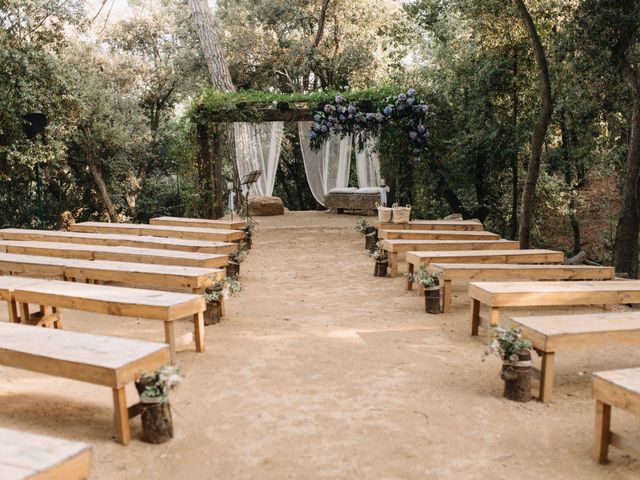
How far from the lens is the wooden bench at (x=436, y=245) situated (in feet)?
20.2

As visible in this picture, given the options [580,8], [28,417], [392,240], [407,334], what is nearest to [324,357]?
[407,334]

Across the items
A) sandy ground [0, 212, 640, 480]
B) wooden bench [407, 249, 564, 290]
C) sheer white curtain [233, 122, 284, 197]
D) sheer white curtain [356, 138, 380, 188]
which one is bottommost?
sandy ground [0, 212, 640, 480]

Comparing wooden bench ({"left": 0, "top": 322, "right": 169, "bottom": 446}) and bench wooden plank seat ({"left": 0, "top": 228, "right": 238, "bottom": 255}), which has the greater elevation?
bench wooden plank seat ({"left": 0, "top": 228, "right": 238, "bottom": 255})

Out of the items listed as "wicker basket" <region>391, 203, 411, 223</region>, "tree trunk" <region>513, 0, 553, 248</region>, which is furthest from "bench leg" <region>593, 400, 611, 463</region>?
"tree trunk" <region>513, 0, 553, 248</region>

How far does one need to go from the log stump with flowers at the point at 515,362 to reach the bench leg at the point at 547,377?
7cm

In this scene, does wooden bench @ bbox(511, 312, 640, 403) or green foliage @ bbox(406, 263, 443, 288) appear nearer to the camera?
wooden bench @ bbox(511, 312, 640, 403)

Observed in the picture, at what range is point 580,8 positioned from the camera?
7.37 m

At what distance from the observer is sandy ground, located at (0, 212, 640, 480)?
2.33 m

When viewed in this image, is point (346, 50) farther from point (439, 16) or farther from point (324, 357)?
point (324, 357)

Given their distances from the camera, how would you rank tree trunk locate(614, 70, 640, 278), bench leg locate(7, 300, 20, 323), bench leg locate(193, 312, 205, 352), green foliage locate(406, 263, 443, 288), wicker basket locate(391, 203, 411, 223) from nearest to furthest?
bench leg locate(193, 312, 205, 352) < bench leg locate(7, 300, 20, 323) < green foliage locate(406, 263, 443, 288) < tree trunk locate(614, 70, 640, 278) < wicker basket locate(391, 203, 411, 223)

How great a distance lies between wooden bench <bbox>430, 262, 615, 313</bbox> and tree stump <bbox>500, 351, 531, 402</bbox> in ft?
5.83

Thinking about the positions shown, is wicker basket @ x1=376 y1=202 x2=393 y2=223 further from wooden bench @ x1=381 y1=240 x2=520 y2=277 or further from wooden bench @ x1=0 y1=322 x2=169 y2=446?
wooden bench @ x1=0 y1=322 x2=169 y2=446

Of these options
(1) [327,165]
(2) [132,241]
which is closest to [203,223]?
(2) [132,241]

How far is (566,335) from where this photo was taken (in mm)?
2928
